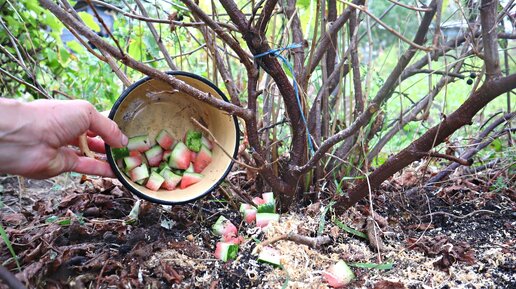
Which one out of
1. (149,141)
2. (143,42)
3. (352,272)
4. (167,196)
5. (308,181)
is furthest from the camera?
(143,42)

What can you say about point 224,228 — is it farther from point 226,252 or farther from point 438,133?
point 438,133

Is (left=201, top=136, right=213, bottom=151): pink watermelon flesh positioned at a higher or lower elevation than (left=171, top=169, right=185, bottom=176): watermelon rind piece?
higher

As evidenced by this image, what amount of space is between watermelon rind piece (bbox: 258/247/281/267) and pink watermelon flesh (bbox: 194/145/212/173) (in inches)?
13.0

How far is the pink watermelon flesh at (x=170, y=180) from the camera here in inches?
54.5

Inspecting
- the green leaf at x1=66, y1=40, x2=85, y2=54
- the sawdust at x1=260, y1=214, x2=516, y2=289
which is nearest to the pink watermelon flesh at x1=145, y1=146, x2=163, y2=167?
the sawdust at x1=260, y1=214, x2=516, y2=289

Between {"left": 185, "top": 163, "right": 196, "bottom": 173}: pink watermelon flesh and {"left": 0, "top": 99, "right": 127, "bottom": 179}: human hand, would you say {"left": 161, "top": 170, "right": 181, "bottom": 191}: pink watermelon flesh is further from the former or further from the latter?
{"left": 0, "top": 99, "right": 127, "bottom": 179}: human hand

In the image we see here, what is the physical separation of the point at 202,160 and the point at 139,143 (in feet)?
0.63

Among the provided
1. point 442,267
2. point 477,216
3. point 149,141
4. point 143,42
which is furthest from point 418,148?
point 143,42

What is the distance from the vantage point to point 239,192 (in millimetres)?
1530

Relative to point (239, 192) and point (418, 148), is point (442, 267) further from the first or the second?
point (239, 192)

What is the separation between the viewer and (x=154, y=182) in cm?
136

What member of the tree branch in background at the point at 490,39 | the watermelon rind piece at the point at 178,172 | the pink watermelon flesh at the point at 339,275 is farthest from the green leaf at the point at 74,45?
the tree branch in background at the point at 490,39

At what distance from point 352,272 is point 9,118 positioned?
0.90 m

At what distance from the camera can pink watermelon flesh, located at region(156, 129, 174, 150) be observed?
4.79ft
